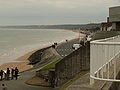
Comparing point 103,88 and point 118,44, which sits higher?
point 118,44

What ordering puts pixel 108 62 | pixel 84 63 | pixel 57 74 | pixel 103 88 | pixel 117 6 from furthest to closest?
pixel 117 6 → pixel 57 74 → pixel 84 63 → pixel 103 88 → pixel 108 62

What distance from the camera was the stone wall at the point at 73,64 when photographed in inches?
555

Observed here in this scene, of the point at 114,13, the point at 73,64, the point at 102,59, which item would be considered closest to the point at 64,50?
the point at 114,13

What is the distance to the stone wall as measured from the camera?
14.1m

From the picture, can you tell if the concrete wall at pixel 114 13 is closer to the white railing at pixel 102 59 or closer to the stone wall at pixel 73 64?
the stone wall at pixel 73 64

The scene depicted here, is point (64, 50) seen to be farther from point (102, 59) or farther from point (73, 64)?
point (102, 59)

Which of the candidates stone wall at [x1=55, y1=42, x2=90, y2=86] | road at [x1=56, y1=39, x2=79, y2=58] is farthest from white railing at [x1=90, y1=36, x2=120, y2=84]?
road at [x1=56, y1=39, x2=79, y2=58]

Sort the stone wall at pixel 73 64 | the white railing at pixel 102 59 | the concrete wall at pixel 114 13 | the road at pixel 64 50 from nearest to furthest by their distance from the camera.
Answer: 1. the white railing at pixel 102 59
2. the stone wall at pixel 73 64
3. the concrete wall at pixel 114 13
4. the road at pixel 64 50

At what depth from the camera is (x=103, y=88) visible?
5516 millimetres

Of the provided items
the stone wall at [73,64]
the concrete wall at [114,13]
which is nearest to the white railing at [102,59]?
the stone wall at [73,64]

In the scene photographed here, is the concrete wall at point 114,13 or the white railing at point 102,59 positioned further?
the concrete wall at point 114,13

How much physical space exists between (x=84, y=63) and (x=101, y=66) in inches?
354

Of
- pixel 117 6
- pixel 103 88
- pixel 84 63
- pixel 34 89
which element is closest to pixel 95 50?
pixel 103 88

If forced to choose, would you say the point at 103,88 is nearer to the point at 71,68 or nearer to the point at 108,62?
the point at 108,62
